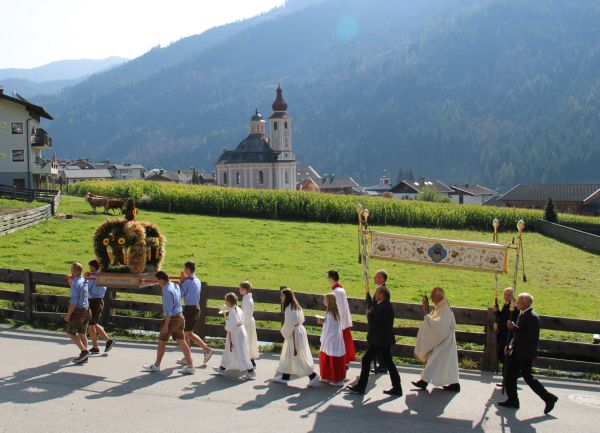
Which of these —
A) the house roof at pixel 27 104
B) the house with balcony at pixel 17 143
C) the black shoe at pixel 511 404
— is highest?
the house roof at pixel 27 104

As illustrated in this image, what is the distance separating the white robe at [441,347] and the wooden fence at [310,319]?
172 centimetres

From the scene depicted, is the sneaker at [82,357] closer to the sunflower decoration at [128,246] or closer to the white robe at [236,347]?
the sunflower decoration at [128,246]

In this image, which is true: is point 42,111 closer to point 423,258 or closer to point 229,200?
point 229,200

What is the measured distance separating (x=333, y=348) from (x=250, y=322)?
195 cm

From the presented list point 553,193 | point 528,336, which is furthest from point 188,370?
point 553,193

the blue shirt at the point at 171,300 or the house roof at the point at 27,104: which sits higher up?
the house roof at the point at 27,104

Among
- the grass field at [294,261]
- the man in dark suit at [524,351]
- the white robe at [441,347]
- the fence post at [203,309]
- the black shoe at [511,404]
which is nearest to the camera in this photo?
the man in dark suit at [524,351]

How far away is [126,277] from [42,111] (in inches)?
2328

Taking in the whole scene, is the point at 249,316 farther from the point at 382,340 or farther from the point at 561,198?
the point at 561,198

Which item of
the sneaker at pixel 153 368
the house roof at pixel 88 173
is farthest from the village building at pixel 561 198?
the sneaker at pixel 153 368

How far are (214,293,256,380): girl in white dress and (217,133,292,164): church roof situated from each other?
12489cm

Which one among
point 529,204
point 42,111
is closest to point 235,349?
point 42,111

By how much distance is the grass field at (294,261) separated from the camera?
26.4m

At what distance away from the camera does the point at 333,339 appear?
43.5 feet
